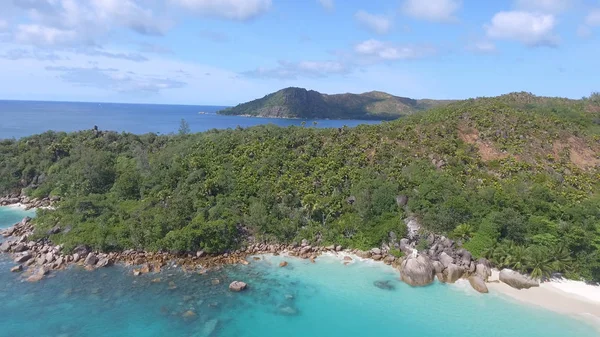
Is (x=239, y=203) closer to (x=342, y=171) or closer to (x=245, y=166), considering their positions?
(x=245, y=166)

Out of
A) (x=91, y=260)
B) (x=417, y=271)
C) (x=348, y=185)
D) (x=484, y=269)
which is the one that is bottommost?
(x=91, y=260)

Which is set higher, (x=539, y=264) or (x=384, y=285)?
(x=539, y=264)

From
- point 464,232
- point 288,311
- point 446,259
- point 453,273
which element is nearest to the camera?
point 288,311

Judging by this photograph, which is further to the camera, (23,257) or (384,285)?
(23,257)

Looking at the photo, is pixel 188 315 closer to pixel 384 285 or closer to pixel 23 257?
pixel 384 285

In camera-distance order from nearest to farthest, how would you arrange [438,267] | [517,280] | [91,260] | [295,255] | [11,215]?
[517,280]
[438,267]
[91,260]
[295,255]
[11,215]

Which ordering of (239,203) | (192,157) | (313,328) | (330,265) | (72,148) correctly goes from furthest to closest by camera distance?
(72,148) < (192,157) < (239,203) < (330,265) < (313,328)

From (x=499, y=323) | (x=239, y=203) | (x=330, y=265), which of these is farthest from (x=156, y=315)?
(x=499, y=323)

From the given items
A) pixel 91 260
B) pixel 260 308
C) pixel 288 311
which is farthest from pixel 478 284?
pixel 91 260
